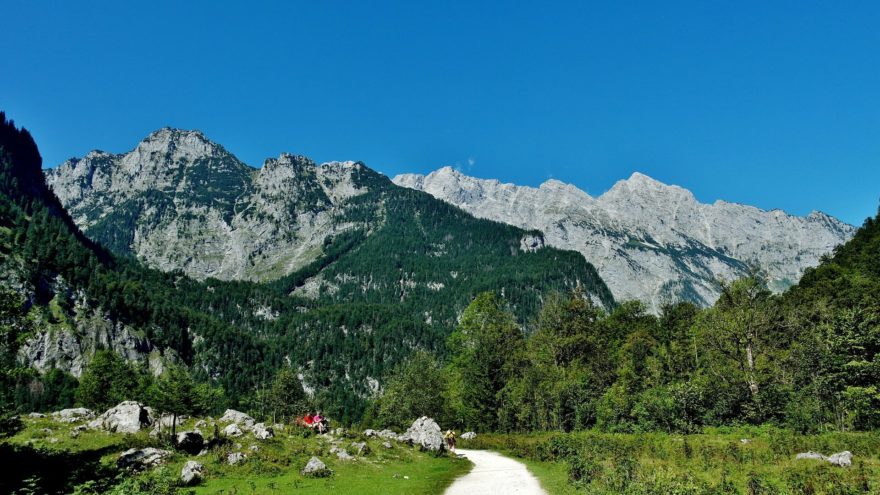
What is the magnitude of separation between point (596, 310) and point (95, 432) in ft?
242

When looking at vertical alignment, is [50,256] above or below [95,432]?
above

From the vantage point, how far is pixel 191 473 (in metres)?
26.1

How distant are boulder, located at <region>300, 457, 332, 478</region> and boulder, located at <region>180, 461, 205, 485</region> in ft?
19.9

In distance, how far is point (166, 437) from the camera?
3369 cm

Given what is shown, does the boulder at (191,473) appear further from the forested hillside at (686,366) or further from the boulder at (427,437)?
the forested hillside at (686,366)

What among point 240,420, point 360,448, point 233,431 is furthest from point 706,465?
point 240,420

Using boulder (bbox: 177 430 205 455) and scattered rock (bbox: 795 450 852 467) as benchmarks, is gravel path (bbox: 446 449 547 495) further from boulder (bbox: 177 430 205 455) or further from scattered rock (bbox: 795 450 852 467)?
boulder (bbox: 177 430 205 455)

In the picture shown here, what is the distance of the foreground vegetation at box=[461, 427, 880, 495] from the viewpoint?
20.2 m

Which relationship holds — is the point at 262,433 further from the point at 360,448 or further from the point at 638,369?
the point at 638,369

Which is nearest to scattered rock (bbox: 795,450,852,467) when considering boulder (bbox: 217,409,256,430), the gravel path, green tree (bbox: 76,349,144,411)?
the gravel path

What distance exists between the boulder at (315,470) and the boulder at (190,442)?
8.33 m

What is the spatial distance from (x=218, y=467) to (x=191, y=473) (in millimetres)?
3925

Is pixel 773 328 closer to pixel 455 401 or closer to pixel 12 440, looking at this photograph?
pixel 455 401

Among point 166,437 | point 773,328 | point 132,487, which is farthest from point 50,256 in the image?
point 773,328
